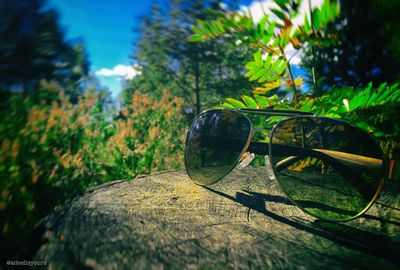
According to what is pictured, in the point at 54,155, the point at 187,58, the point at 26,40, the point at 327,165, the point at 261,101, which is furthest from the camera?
the point at 187,58

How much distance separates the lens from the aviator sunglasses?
940 mm

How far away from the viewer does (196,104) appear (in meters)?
9.23

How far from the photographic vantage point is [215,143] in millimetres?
1572

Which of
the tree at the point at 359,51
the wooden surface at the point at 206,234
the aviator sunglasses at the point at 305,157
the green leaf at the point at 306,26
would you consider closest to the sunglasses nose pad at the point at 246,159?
the aviator sunglasses at the point at 305,157

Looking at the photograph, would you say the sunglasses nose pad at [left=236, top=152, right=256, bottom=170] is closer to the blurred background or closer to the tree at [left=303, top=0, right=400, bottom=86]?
the blurred background

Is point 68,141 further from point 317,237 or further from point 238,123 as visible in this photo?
point 317,237

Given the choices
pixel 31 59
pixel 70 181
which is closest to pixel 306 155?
pixel 70 181

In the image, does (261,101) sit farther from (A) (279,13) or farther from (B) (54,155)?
(B) (54,155)

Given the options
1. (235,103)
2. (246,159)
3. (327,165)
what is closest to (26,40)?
(235,103)

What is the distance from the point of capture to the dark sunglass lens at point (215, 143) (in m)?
1.40

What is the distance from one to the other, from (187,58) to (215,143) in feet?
26.2

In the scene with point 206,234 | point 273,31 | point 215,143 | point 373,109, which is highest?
point 273,31

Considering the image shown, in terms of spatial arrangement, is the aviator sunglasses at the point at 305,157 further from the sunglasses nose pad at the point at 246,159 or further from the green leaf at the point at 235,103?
the green leaf at the point at 235,103

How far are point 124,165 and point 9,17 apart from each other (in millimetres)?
8218
